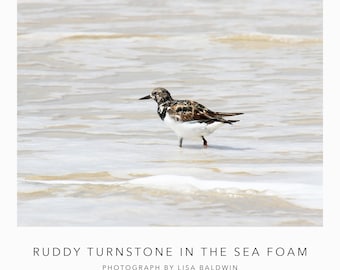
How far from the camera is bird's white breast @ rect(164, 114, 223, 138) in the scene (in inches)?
412

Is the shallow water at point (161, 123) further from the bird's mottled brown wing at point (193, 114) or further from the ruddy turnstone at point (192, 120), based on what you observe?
the bird's mottled brown wing at point (193, 114)

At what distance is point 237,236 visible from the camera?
7590 mm

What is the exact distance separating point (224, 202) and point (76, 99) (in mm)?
5693

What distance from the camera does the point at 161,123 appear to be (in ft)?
40.1

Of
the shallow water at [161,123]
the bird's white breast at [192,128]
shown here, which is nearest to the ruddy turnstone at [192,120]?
the bird's white breast at [192,128]

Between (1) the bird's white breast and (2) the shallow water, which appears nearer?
(2) the shallow water

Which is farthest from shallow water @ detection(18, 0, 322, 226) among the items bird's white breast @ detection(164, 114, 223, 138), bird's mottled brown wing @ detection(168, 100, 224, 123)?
bird's mottled brown wing @ detection(168, 100, 224, 123)

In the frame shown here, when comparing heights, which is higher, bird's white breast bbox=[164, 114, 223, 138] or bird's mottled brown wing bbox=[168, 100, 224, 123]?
bird's mottled brown wing bbox=[168, 100, 224, 123]

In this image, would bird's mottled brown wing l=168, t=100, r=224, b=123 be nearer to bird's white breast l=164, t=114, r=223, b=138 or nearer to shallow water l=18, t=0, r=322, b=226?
bird's white breast l=164, t=114, r=223, b=138

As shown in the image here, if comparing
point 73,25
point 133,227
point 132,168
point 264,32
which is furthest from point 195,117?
point 73,25

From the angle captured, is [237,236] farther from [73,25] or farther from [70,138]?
[73,25]

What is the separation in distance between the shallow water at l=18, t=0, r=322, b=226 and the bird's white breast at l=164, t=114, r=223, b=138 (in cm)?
20

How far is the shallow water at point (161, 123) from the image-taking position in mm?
8344
